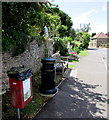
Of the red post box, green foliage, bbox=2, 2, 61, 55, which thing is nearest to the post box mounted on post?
the red post box

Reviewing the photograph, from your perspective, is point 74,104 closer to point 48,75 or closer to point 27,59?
point 48,75

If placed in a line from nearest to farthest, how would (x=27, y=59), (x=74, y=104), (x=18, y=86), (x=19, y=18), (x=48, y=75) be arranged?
(x=18, y=86), (x=19, y=18), (x=74, y=104), (x=48, y=75), (x=27, y=59)

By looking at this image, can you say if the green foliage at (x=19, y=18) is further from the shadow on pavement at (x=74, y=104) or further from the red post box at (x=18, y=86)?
the shadow on pavement at (x=74, y=104)

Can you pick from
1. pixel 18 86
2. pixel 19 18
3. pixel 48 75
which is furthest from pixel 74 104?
pixel 19 18

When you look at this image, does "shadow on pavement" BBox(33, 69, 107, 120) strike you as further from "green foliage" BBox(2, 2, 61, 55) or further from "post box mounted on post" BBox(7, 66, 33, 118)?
"green foliage" BBox(2, 2, 61, 55)

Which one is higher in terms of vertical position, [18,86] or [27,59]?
[27,59]

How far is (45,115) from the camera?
3.18 meters

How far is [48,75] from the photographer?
427cm

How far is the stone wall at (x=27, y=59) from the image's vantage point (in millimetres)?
4229

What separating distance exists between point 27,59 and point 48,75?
6.95 ft

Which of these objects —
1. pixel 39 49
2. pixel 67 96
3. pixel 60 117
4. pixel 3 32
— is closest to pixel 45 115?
pixel 60 117

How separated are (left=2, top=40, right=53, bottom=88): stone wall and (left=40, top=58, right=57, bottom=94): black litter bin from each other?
1.38 m

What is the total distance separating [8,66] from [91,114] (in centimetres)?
348

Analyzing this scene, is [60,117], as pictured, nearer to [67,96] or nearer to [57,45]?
[67,96]
